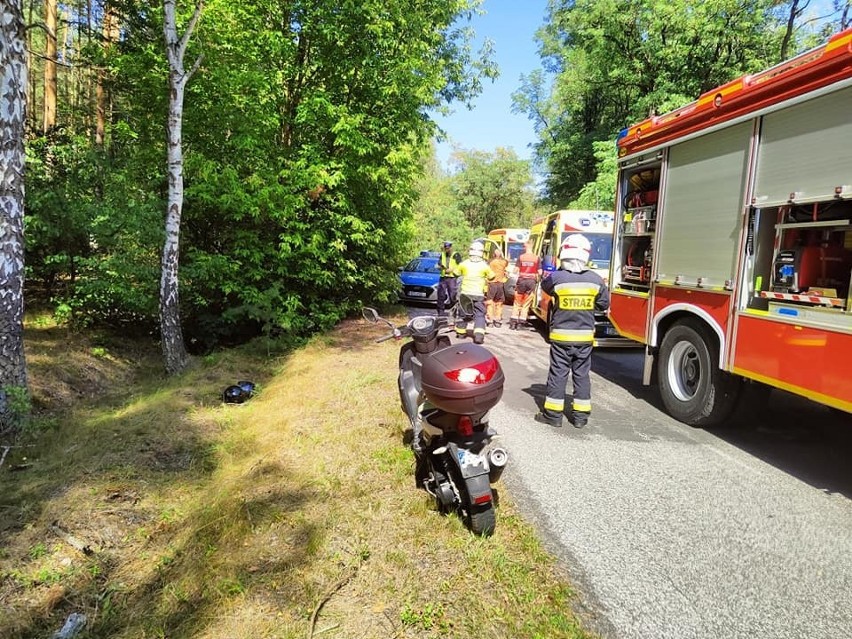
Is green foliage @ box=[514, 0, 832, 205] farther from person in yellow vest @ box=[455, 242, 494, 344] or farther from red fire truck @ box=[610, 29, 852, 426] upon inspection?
red fire truck @ box=[610, 29, 852, 426]

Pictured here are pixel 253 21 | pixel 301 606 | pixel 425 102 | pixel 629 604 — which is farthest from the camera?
pixel 425 102

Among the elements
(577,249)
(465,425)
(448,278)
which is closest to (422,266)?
(448,278)

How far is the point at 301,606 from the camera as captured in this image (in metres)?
2.45

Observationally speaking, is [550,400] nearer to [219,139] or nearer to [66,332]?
[219,139]

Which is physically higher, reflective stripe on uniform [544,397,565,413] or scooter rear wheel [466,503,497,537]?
reflective stripe on uniform [544,397,565,413]

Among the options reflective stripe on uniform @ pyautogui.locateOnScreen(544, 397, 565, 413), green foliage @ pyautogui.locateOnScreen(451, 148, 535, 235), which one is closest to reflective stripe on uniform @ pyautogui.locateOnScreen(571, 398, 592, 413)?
reflective stripe on uniform @ pyautogui.locateOnScreen(544, 397, 565, 413)

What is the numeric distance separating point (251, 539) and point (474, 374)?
5.42ft

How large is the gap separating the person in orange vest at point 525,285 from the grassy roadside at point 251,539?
693cm

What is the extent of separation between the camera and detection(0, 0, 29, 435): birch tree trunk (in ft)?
15.1

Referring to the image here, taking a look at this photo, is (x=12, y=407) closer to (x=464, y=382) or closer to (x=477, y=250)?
(x=464, y=382)

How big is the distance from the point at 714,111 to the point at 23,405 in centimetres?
723

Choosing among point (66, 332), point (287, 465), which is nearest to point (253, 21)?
point (66, 332)

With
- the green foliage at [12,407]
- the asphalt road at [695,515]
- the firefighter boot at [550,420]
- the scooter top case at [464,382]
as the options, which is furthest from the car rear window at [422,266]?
the scooter top case at [464,382]

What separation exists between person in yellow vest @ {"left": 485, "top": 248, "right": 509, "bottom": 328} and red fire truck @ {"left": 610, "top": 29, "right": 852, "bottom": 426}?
17.6 ft
